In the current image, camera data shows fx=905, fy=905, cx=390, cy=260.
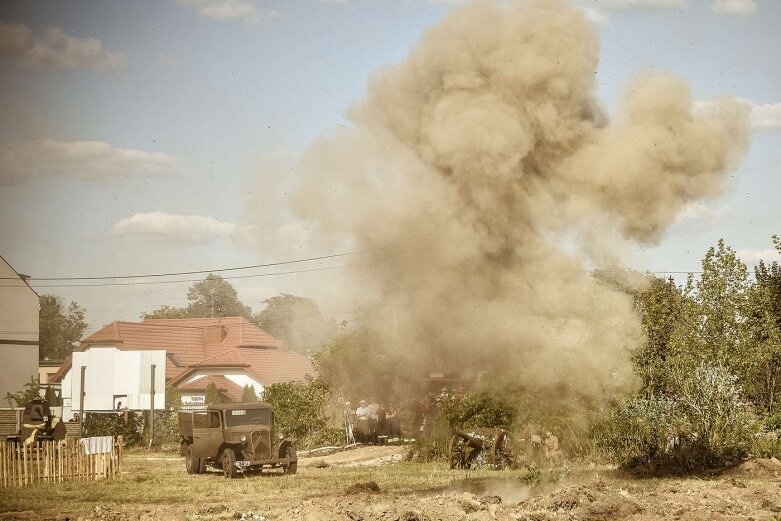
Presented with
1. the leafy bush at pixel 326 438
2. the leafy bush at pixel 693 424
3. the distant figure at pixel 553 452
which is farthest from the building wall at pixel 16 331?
the leafy bush at pixel 693 424

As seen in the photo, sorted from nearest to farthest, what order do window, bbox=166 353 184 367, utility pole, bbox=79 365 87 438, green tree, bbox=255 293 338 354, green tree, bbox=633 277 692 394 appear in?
green tree, bbox=633 277 692 394
utility pole, bbox=79 365 87 438
window, bbox=166 353 184 367
green tree, bbox=255 293 338 354

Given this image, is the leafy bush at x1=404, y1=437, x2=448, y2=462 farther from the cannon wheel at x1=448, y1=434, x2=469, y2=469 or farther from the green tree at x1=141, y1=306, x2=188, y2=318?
the green tree at x1=141, y1=306, x2=188, y2=318

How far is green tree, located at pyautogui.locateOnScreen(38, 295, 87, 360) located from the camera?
129875mm

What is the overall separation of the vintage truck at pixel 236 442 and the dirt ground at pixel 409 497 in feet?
1.84

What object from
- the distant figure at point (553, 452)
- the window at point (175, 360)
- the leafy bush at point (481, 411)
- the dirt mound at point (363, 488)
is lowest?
the dirt mound at point (363, 488)

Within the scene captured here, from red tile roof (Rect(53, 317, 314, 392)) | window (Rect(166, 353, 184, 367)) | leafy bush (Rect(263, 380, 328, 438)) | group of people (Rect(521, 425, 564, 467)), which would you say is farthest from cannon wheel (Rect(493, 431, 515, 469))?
window (Rect(166, 353, 184, 367))

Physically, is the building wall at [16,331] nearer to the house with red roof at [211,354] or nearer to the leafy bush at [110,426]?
the house with red roof at [211,354]

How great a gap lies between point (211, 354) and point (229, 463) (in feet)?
141

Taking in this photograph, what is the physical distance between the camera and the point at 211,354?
67.8m

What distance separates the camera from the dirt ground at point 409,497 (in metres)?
15.8

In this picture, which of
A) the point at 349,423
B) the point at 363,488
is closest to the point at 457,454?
the point at 363,488

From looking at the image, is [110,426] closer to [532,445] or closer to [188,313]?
[532,445]

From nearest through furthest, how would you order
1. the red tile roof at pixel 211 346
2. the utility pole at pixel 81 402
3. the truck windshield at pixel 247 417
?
the truck windshield at pixel 247 417 < the utility pole at pixel 81 402 < the red tile roof at pixel 211 346

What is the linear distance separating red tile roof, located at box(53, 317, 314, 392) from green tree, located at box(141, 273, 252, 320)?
52.3m
